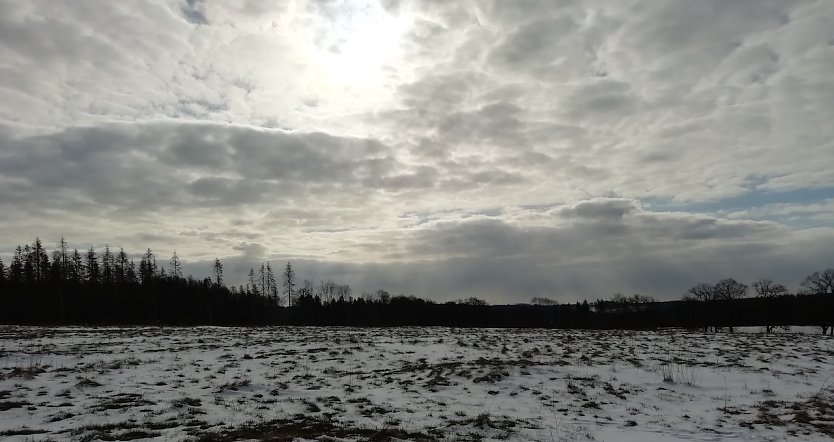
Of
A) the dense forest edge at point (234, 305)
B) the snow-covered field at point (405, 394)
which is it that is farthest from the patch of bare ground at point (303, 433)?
the dense forest edge at point (234, 305)

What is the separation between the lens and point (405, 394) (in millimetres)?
16906

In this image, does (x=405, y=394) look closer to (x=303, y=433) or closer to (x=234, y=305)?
(x=303, y=433)

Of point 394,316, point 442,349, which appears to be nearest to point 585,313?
point 394,316

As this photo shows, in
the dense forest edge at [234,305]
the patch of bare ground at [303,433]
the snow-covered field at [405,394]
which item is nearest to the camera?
the patch of bare ground at [303,433]

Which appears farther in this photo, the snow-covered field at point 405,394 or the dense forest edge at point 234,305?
the dense forest edge at point 234,305

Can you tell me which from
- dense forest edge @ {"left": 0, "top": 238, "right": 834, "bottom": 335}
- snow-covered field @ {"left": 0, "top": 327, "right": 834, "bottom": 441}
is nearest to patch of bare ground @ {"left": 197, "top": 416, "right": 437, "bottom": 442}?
snow-covered field @ {"left": 0, "top": 327, "right": 834, "bottom": 441}

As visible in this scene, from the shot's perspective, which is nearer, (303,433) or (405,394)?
(303,433)

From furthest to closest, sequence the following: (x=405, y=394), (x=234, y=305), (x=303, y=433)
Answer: (x=234, y=305) → (x=405, y=394) → (x=303, y=433)

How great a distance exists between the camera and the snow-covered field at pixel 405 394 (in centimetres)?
1188

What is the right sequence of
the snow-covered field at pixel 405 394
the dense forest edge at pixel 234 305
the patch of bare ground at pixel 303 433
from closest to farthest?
the patch of bare ground at pixel 303 433
the snow-covered field at pixel 405 394
the dense forest edge at pixel 234 305

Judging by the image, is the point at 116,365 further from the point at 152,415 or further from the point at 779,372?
the point at 779,372

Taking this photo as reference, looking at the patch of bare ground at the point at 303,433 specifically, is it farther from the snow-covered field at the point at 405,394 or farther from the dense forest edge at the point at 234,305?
the dense forest edge at the point at 234,305

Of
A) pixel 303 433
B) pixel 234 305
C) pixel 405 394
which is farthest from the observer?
pixel 234 305

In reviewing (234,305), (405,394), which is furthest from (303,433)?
(234,305)
